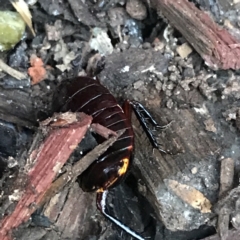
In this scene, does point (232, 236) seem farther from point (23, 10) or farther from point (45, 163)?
point (23, 10)

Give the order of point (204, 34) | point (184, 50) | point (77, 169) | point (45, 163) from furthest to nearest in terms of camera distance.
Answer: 1. point (184, 50)
2. point (204, 34)
3. point (77, 169)
4. point (45, 163)

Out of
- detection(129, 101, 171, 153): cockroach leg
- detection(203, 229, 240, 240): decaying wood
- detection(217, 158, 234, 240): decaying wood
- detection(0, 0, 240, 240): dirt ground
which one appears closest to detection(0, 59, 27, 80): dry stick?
detection(0, 0, 240, 240): dirt ground

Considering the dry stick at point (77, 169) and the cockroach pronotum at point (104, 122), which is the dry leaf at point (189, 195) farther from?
the dry stick at point (77, 169)

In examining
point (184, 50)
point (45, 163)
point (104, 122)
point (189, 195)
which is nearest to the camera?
point (45, 163)

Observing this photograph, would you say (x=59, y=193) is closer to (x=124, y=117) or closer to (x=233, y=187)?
(x=124, y=117)

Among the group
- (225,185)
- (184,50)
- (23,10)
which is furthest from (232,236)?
(23,10)

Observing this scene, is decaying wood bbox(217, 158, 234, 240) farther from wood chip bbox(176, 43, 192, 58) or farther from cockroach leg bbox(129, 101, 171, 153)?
wood chip bbox(176, 43, 192, 58)

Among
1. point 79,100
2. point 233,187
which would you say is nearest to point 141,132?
point 79,100
